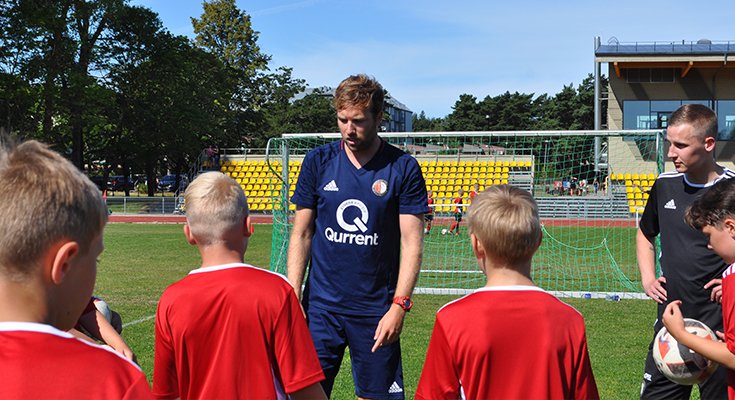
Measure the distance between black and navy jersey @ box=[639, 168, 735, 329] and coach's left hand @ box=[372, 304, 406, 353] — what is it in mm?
1659

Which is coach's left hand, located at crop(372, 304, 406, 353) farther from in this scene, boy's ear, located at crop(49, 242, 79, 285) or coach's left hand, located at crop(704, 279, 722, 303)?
boy's ear, located at crop(49, 242, 79, 285)

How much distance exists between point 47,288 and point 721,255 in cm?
258

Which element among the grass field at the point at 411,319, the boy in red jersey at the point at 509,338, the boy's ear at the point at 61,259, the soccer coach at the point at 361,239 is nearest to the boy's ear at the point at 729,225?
the boy in red jersey at the point at 509,338

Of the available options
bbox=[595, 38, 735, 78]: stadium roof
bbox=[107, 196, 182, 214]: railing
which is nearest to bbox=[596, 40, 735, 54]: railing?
bbox=[595, 38, 735, 78]: stadium roof

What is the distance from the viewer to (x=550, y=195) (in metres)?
19.8

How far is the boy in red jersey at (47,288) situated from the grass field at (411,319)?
4.95 feet

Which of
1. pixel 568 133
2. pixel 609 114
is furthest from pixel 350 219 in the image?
pixel 609 114

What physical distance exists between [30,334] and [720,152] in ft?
125

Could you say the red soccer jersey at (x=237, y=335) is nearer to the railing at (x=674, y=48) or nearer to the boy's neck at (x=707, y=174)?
the boy's neck at (x=707, y=174)

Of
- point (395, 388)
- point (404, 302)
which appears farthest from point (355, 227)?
point (395, 388)

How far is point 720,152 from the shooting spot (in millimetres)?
34406

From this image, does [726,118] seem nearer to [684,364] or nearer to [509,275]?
[684,364]

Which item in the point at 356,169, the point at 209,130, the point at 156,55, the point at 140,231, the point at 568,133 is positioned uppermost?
the point at 156,55

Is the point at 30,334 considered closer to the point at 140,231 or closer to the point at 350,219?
the point at 350,219
